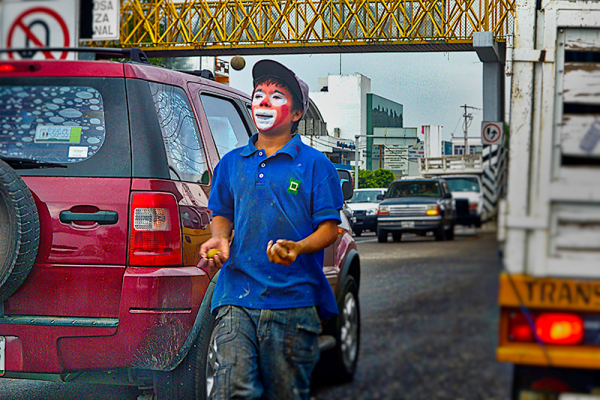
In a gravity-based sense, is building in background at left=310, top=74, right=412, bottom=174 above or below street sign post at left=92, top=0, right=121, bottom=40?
below

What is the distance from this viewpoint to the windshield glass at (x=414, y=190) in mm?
3317

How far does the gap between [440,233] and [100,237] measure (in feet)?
5.66

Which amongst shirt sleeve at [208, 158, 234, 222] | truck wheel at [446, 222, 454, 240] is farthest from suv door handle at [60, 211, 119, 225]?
truck wheel at [446, 222, 454, 240]

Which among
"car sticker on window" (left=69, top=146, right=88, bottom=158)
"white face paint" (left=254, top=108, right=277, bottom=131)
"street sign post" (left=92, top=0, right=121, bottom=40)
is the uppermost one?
"street sign post" (left=92, top=0, right=121, bottom=40)

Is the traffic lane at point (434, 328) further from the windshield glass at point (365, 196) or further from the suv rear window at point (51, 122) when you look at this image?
the suv rear window at point (51, 122)

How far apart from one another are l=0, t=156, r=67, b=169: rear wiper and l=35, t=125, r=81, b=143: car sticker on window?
13 centimetres

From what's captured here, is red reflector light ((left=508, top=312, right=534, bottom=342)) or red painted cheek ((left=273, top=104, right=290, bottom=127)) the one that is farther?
red painted cheek ((left=273, top=104, right=290, bottom=127))

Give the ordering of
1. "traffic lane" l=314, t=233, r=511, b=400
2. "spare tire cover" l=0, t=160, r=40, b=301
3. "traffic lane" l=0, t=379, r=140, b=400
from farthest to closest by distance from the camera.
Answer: "traffic lane" l=0, t=379, r=140, b=400 < "spare tire cover" l=0, t=160, r=40, b=301 < "traffic lane" l=314, t=233, r=511, b=400

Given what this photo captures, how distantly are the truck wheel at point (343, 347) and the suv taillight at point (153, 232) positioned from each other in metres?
0.87

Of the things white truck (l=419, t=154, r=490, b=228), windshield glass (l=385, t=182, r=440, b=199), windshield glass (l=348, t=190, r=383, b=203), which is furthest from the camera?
windshield glass (l=348, t=190, r=383, b=203)

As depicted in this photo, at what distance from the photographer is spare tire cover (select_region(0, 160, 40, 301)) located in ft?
13.2

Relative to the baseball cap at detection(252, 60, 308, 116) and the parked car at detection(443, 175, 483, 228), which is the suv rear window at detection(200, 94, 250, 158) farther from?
the parked car at detection(443, 175, 483, 228)

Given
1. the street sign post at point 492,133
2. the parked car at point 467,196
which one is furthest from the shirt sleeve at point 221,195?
the street sign post at point 492,133

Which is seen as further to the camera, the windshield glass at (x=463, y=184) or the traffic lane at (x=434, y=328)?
the windshield glass at (x=463, y=184)
